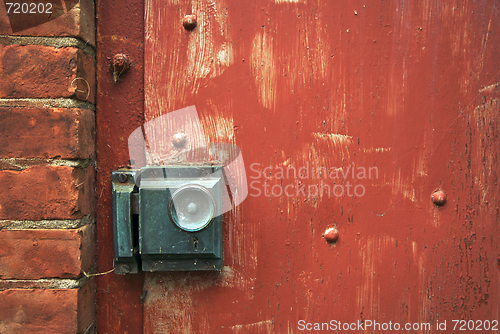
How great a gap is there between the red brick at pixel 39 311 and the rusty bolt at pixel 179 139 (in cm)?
34

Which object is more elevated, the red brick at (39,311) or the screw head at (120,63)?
the screw head at (120,63)

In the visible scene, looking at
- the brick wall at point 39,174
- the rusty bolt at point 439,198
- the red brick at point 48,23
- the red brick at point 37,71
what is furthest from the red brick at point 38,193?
the rusty bolt at point 439,198

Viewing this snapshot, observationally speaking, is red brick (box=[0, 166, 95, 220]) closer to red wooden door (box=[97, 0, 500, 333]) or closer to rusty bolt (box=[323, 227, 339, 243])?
red wooden door (box=[97, 0, 500, 333])

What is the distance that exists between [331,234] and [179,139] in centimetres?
38

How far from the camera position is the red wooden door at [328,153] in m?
0.63

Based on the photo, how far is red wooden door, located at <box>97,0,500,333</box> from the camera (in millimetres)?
628

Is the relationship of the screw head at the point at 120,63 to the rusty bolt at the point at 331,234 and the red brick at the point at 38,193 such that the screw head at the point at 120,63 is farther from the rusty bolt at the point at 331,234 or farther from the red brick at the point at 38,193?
the rusty bolt at the point at 331,234

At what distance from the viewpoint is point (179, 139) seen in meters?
0.63

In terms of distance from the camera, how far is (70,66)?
0.55 meters

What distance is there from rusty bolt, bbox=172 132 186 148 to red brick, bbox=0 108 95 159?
0.61ft

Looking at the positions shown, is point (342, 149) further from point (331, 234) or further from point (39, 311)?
point (39, 311)

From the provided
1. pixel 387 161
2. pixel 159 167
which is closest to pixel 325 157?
pixel 387 161

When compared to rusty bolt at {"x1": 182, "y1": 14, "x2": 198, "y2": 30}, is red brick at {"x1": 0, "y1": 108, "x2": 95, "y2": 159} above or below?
below

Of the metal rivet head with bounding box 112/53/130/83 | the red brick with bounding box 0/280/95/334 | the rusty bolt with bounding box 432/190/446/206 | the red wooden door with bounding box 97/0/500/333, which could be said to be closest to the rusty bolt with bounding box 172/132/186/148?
the red wooden door with bounding box 97/0/500/333
